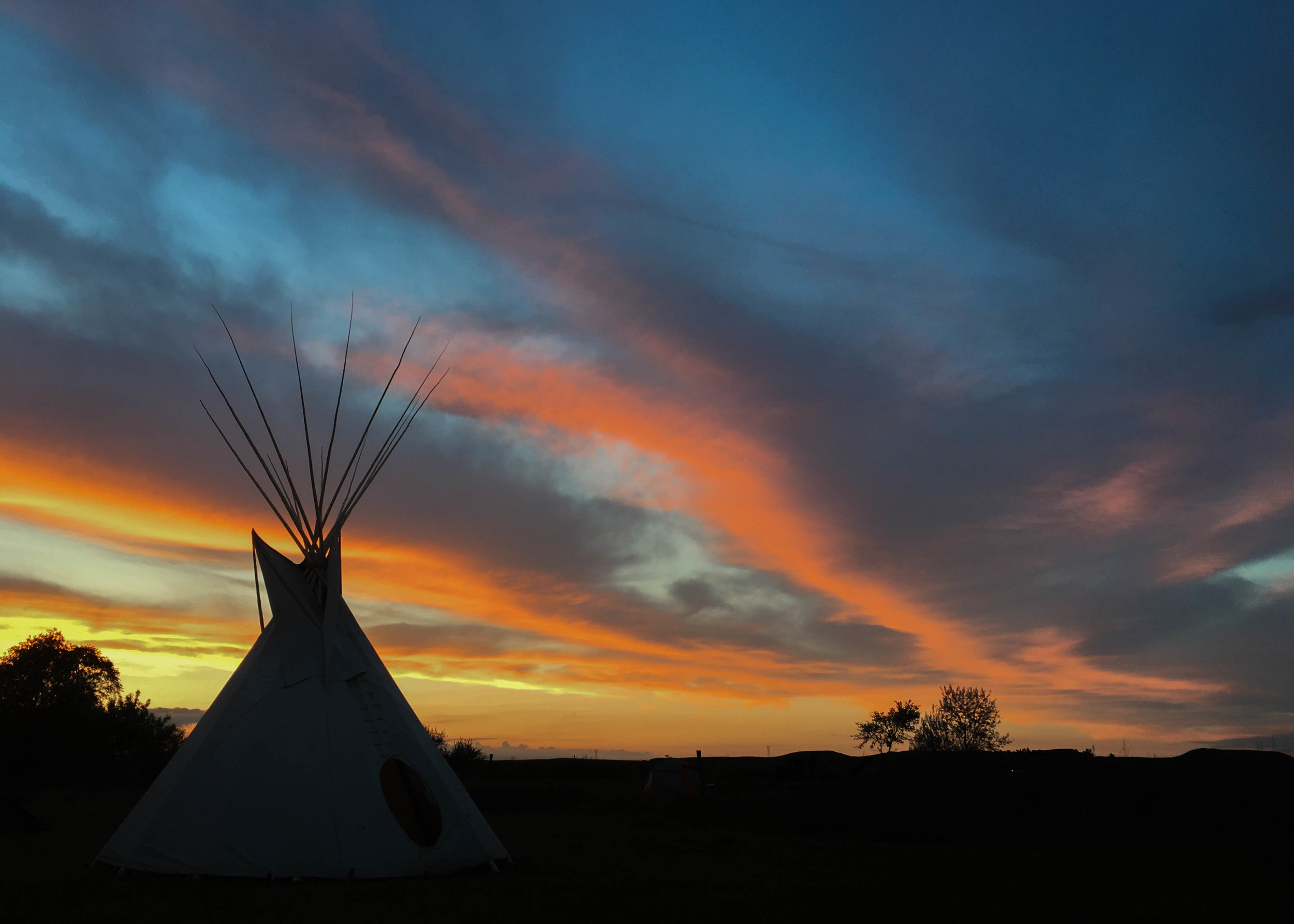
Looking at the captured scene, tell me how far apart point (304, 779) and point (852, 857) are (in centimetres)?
1127

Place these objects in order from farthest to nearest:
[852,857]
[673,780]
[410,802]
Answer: [673,780], [852,857], [410,802]

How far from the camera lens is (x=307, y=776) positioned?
1291 centimetres

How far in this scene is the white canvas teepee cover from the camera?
12.3 metres

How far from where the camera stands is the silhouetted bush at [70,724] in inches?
1559

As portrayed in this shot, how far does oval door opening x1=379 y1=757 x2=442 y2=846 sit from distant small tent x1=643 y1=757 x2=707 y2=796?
24.8 metres

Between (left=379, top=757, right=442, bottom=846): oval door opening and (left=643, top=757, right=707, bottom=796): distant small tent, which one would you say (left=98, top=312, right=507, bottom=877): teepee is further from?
(left=643, top=757, right=707, bottom=796): distant small tent

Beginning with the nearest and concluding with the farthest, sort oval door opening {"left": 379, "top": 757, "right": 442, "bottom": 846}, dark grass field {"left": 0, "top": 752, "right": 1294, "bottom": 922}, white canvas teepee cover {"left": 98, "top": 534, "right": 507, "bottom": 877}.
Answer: dark grass field {"left": 0, "top": 752, "right": 1294, "bottom": 922}
white canvas teepee cover {"left": 98, "top": 534, "right": 507, "bottom": 877}
oval door opening {"left": 379, "top": 757, "right": 442, "bottom": 846}

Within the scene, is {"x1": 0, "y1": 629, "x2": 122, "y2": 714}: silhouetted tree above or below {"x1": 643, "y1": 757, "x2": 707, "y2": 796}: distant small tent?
above

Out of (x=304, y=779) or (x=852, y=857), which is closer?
(x=304, y=779)

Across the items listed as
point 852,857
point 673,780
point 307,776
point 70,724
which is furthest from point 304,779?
point 70,724

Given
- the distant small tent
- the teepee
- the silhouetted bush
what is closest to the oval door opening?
the teepee

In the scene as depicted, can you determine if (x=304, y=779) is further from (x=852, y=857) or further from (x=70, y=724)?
(x=70, y=724)

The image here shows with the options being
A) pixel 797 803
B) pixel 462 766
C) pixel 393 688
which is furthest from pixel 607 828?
pixel 462 766

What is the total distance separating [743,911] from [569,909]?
2.38 metres
